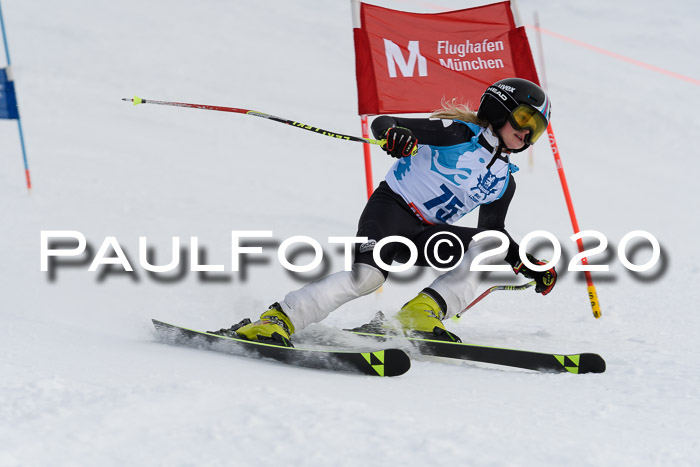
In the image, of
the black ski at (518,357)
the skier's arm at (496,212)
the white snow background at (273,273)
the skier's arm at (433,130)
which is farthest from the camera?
the skier's arm at (496,212)

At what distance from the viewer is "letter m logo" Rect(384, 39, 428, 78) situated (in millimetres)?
5094

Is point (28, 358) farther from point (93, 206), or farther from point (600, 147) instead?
point (600, 147)

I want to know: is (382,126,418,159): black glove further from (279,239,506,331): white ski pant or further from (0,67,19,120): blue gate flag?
(0,67,19,120): blue gate flag

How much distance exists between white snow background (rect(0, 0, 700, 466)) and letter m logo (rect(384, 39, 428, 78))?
1591 mm

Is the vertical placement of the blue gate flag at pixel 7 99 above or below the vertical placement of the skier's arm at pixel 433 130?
above

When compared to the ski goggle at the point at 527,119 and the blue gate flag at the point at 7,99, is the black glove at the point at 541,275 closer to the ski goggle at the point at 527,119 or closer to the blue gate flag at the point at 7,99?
the ski goggle at the point at 527,119

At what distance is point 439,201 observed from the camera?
11.9 ft

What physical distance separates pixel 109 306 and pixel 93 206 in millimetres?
3175

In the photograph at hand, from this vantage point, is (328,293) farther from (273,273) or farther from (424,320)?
(273,273)

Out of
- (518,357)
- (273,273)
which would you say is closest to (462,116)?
(518,357)

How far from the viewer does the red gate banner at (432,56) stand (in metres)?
5.06

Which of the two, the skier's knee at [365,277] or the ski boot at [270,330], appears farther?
the skier's knee at [365,277]

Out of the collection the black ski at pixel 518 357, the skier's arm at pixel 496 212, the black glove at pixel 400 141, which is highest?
the black glove at pixel 400 141

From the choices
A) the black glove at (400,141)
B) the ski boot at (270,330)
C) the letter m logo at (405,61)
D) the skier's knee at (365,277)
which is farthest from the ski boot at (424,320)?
the letter m logo at (405,61)
